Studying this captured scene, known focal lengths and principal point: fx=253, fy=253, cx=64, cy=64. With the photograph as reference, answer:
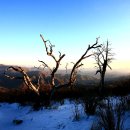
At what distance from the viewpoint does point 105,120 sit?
6199 mm

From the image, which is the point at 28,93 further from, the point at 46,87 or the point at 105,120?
the point at 105,120

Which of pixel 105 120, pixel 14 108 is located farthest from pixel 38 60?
pixel 105 120

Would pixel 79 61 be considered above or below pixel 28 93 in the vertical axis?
above

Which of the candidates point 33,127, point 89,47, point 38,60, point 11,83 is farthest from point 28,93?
point 11,83

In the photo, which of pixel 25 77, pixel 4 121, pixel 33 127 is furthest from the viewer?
pixel 25 77

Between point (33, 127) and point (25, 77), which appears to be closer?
point (33, 127)

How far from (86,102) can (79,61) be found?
7.08 meters

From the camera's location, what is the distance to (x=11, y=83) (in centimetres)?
8181


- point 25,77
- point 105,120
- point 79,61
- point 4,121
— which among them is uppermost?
point 79,61

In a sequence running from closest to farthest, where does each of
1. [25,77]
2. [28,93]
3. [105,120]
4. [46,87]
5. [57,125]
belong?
[105,120], [57,125], [25,77], [28,93], [46,87]

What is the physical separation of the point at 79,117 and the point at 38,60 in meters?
7.97

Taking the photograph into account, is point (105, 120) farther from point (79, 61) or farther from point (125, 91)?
point (125, 91)

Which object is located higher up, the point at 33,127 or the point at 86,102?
the point at 86,102

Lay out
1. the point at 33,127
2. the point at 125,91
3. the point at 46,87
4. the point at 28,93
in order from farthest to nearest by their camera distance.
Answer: the point at 46,87 < the point at 28,93 < the point at 125,91 < the point at 33,127
